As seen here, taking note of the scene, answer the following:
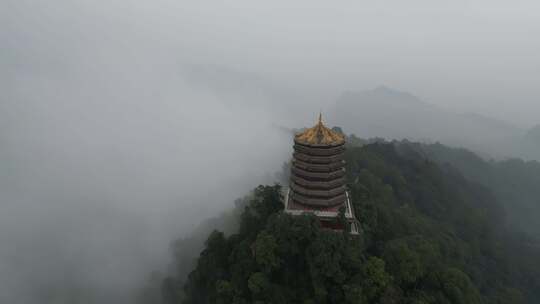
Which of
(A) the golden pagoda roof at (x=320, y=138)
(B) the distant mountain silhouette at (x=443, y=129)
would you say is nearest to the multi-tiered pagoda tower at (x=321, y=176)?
(A) the golden pagoda roof at (x=320, y=138)

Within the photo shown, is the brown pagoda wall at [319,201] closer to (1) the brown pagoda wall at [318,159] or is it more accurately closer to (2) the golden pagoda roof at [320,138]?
(1) the brown pagoda wall at [318,159]

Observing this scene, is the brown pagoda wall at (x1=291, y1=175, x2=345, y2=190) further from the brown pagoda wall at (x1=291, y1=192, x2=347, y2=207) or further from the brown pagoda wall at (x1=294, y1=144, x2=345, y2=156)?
the brown pagoda wall at (x1=294, y1=144, x2=345, y2=156)

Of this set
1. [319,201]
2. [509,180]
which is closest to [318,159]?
[319,201]

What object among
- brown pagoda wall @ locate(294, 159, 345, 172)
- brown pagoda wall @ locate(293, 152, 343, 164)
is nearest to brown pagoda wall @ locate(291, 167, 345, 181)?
brown pagoda wall @ locate(294, 159, 345, 172)

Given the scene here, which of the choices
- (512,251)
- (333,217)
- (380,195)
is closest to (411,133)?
(512,251)

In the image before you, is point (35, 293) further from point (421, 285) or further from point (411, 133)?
point (411, 133)

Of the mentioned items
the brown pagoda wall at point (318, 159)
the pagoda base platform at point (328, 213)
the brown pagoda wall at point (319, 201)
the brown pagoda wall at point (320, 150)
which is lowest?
the pagoda base platform at point (328, 213)

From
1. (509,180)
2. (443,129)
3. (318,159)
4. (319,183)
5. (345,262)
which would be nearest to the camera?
(345,262)

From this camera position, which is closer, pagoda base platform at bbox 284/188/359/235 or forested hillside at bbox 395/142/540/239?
pagoda base platform at bbox 284/188/359/235

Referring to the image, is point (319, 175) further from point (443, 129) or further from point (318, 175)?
point (443, 129)
